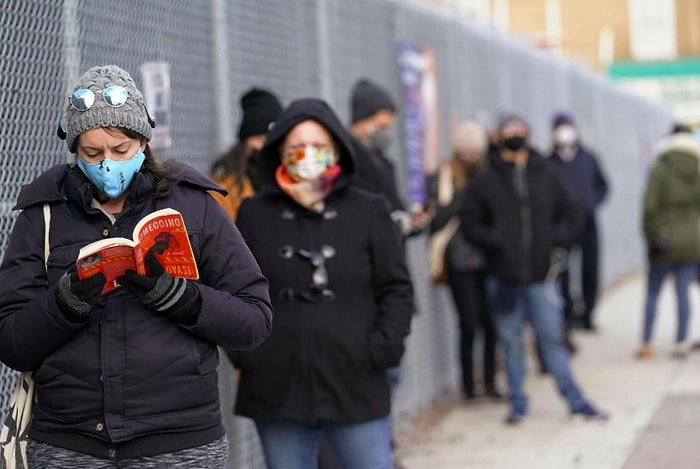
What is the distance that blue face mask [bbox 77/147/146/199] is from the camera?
3.87 meters

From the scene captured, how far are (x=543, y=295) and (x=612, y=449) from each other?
115 cm

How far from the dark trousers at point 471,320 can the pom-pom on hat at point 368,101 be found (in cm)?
267

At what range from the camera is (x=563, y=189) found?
31.4ft

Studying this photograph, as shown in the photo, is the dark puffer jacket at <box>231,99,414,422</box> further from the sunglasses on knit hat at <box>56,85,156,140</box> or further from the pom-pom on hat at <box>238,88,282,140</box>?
the sunglasses on knit hat at <box>56,85,156,140</box>

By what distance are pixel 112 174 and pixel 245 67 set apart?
12.2 feet

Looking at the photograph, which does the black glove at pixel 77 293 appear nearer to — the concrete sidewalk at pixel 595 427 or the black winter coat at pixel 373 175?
the black winter coat at pixel 373 175

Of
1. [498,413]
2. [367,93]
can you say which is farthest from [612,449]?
[367,93]

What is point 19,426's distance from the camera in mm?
4004

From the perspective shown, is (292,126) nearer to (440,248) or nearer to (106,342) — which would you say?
(106,342)

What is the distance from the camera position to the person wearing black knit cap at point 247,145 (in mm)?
6309

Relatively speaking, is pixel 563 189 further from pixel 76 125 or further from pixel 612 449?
pixel 76 125

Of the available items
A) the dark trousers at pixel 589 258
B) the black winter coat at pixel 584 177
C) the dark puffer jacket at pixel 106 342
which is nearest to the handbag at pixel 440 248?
the black winter coat at pixel 584 177

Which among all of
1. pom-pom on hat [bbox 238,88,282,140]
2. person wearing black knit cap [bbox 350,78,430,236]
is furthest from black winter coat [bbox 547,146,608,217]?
pom-pom on hat [bbox 238,88,282,140]

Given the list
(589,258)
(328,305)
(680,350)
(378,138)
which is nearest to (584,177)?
(589,258)
